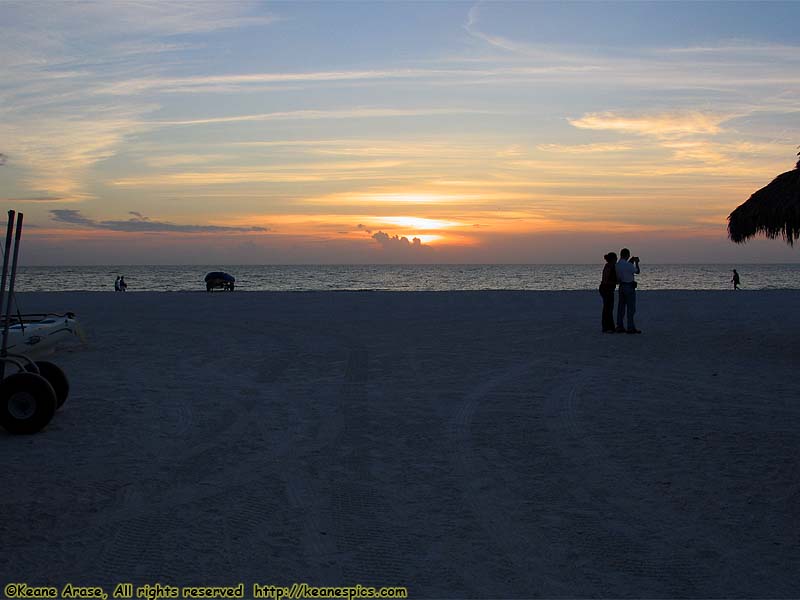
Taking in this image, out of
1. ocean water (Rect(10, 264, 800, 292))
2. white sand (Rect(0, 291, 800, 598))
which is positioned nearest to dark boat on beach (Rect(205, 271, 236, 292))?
ocean water (Rect(10, 264, 800, 292))

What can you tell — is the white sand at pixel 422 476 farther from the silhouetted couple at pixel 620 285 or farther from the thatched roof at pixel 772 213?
the silhouetted couple at pixel 620 285

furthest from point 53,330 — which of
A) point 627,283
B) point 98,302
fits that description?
point 98,302

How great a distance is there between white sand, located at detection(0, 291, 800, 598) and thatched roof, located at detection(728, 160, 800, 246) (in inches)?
98.5

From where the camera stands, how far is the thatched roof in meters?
12.7

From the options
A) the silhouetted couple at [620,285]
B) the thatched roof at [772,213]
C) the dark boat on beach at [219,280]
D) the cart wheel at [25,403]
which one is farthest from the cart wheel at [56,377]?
the dark boat on beach at [219,280]

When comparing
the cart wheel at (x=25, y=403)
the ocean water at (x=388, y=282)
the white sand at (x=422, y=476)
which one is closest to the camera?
the white sand at (x=422, y=476)

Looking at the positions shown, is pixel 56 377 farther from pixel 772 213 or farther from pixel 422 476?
pixel 772 213

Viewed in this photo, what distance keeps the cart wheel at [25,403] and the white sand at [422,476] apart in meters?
0.15

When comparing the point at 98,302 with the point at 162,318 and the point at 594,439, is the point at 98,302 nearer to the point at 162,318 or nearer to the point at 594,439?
the point at 162,318

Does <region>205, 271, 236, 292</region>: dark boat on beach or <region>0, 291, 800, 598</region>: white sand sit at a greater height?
<region>205, 271, 236, 292</region>: dark boat on beach

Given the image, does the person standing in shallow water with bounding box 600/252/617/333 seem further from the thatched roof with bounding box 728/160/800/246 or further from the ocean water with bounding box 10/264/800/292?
the ocean water with bounding box 10/264/800/292

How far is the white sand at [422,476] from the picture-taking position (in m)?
4.10

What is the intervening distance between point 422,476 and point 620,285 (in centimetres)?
1118

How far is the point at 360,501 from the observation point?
5.12 m
